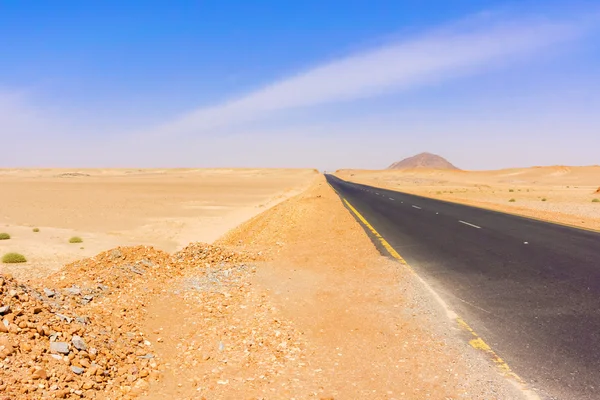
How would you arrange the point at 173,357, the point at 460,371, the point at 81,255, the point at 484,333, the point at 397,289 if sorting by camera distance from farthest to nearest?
the point at 81,255 < the point at 397,289 < the point at 484,333 < the point at 173,357 < the point at 460,371

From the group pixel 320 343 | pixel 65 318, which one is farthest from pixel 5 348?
pixel 320 343

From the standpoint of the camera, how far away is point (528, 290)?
8070 mm

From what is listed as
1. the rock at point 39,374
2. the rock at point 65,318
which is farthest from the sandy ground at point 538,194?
the rock at point 39,374

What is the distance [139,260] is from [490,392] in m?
7.59

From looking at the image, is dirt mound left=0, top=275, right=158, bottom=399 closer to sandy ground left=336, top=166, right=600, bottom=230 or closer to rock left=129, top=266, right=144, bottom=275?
rock left=129, top=266, right=144, bottom=275

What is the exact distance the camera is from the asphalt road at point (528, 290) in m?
4.92

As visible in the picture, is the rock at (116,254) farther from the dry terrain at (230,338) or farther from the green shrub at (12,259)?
the green shrub at (12,259)

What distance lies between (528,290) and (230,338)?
5.79 meters

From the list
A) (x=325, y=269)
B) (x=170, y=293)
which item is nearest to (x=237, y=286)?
(x=170, y=293)

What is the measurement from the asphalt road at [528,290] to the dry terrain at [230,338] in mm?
554

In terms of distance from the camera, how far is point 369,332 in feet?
19.9

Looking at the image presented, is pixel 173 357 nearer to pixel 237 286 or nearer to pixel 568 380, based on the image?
pixel 237 286

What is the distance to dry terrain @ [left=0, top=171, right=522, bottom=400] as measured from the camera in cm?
442

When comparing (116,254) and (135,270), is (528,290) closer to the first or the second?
(135,270)
